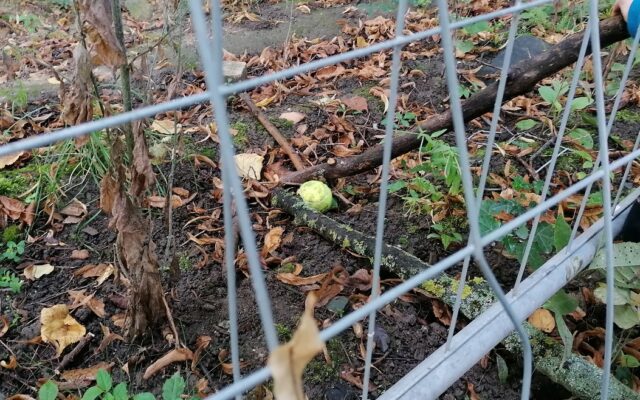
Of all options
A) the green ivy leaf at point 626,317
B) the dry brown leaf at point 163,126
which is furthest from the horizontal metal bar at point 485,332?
the dry brown leaf at point 163,126

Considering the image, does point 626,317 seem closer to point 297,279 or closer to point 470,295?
point 470,295

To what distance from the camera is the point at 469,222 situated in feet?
2.59

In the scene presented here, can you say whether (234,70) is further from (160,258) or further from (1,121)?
(160,258)

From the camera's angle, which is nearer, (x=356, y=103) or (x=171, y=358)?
(x=171, y=358)

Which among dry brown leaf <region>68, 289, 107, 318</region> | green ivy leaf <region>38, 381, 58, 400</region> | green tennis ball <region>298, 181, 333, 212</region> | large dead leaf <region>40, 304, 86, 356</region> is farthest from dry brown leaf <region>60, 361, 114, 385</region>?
green tennis ball <region>298, 181, 333, 212</region>

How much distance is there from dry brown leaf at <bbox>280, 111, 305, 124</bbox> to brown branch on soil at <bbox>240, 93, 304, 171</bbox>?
11cm

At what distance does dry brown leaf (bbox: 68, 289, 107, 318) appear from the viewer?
158 centimetres

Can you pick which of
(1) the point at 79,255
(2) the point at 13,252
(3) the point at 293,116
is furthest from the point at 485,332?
(3) the point at 293,116

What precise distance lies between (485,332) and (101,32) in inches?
36.5

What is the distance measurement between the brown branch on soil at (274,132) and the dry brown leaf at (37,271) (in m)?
0.95

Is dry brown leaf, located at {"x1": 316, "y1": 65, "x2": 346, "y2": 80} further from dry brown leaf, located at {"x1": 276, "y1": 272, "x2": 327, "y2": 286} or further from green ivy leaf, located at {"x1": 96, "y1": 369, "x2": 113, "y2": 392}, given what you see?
green ivy leaf, located at {"x1": 96, "y1": 369, "x2": 113, "y2": 392}

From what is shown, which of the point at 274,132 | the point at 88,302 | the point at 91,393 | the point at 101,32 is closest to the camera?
the point at 101,32

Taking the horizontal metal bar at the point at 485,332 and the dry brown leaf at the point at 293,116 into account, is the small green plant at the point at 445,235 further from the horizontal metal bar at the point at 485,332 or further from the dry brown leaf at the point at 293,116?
the dry brown leaf at the point at 293,116

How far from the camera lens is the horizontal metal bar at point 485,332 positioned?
98 centimetres
